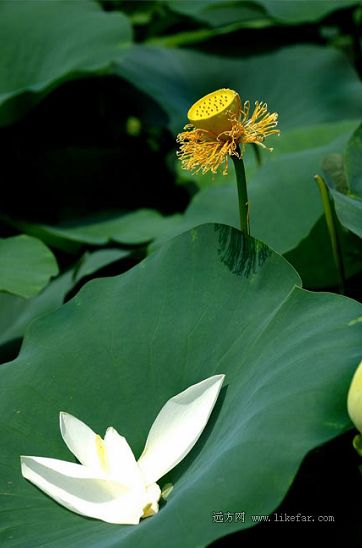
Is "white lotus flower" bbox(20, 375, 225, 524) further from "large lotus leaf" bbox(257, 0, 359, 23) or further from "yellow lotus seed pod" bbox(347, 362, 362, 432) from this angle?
"large lotus leaf" bbox(257, 0, 359, 23)

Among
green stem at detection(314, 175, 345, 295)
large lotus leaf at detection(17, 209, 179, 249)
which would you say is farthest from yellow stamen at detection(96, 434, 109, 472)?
large lotus leaf at detection(17, 209, 179, 249)

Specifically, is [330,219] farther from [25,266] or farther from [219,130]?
[25,266]

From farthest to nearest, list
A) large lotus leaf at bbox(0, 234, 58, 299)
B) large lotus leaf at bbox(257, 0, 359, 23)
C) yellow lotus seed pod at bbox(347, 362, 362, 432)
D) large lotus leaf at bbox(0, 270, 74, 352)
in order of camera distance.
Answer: large lotus leaf at bbox(257, 0, 359, 23)
large lotus leaf at bbox(0, 270, 74, 352)
large lotus leaf at bbox(0, 234, 58, 299)
yellow lotus seed pod at bbox(347, 362, 362, 432)

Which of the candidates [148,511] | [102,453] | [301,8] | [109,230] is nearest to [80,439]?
[102,453]

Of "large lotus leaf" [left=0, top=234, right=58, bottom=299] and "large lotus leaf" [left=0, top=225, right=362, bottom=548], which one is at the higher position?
"large lotus leaf" [left=0, top=225, right=362, bottom=548]

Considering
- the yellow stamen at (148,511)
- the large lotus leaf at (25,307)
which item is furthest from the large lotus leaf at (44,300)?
the yellow stamen at (148,511)

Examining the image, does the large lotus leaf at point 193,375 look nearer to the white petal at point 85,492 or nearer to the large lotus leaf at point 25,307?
the white petal at point 85,492
